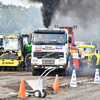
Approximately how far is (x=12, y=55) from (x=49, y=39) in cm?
490

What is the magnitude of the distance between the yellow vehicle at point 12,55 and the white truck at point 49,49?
13.0ft

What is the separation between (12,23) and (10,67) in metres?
119

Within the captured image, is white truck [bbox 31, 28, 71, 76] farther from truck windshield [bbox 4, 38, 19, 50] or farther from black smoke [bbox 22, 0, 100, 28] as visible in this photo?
black smoke [bbox 22, 0, 100, 28]

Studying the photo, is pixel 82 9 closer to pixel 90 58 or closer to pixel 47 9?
pixel 47 9

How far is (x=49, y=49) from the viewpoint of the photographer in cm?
1672

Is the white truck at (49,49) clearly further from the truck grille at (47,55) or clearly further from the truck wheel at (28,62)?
the truck wheel at (28,62)

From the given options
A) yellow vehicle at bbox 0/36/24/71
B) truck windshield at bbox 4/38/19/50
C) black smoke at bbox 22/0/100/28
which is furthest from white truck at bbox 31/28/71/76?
black smoke at bbox 22/0/100/28

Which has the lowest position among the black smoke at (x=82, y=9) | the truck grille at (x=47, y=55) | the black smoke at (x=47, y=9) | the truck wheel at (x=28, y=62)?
the truck wheel at (x=28, y=62)

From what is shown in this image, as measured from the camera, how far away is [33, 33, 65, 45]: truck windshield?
16641mm

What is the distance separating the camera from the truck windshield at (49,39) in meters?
16.6

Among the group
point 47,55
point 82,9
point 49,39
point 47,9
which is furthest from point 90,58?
point 82,9

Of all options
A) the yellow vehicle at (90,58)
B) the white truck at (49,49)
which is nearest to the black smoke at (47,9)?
the yellow vehicle at (90,58)

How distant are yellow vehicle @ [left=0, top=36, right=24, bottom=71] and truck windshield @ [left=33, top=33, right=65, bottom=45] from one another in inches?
166

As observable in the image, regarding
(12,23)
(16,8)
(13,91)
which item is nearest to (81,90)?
(13,91)
